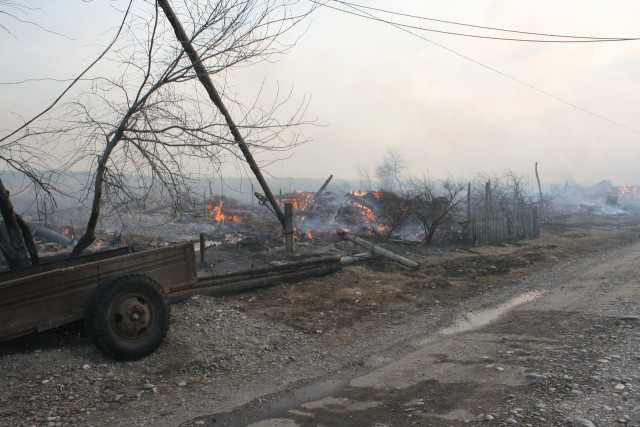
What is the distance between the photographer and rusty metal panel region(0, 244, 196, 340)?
158 inches

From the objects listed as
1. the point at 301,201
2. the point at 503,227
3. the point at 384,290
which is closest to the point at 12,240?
the point at 384,290

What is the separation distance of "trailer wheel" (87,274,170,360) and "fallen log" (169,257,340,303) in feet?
2.37

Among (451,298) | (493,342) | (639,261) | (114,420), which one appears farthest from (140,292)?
(639,261)

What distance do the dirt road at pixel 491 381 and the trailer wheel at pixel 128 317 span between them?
52.5 inches

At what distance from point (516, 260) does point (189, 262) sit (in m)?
10.2

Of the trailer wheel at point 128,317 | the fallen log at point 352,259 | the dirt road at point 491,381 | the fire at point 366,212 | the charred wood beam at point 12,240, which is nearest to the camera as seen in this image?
the dirt road at point 491,381

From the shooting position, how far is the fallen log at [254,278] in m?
6.77

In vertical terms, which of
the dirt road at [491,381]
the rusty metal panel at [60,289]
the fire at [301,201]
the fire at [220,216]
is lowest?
the dirt road at [491,381]

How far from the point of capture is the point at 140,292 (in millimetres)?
4781

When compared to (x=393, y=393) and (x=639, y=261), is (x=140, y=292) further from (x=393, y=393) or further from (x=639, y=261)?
(x=639, y=261)

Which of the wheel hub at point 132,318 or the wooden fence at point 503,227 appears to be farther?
the wooden fence at point 503,227

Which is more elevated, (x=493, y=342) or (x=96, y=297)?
(x=96, y=297)

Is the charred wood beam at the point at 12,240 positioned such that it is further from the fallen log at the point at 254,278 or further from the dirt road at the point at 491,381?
the dirt road at the point at 491,381

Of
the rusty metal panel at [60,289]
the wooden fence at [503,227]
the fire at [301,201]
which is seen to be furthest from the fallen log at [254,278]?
the fire at [301,201]
